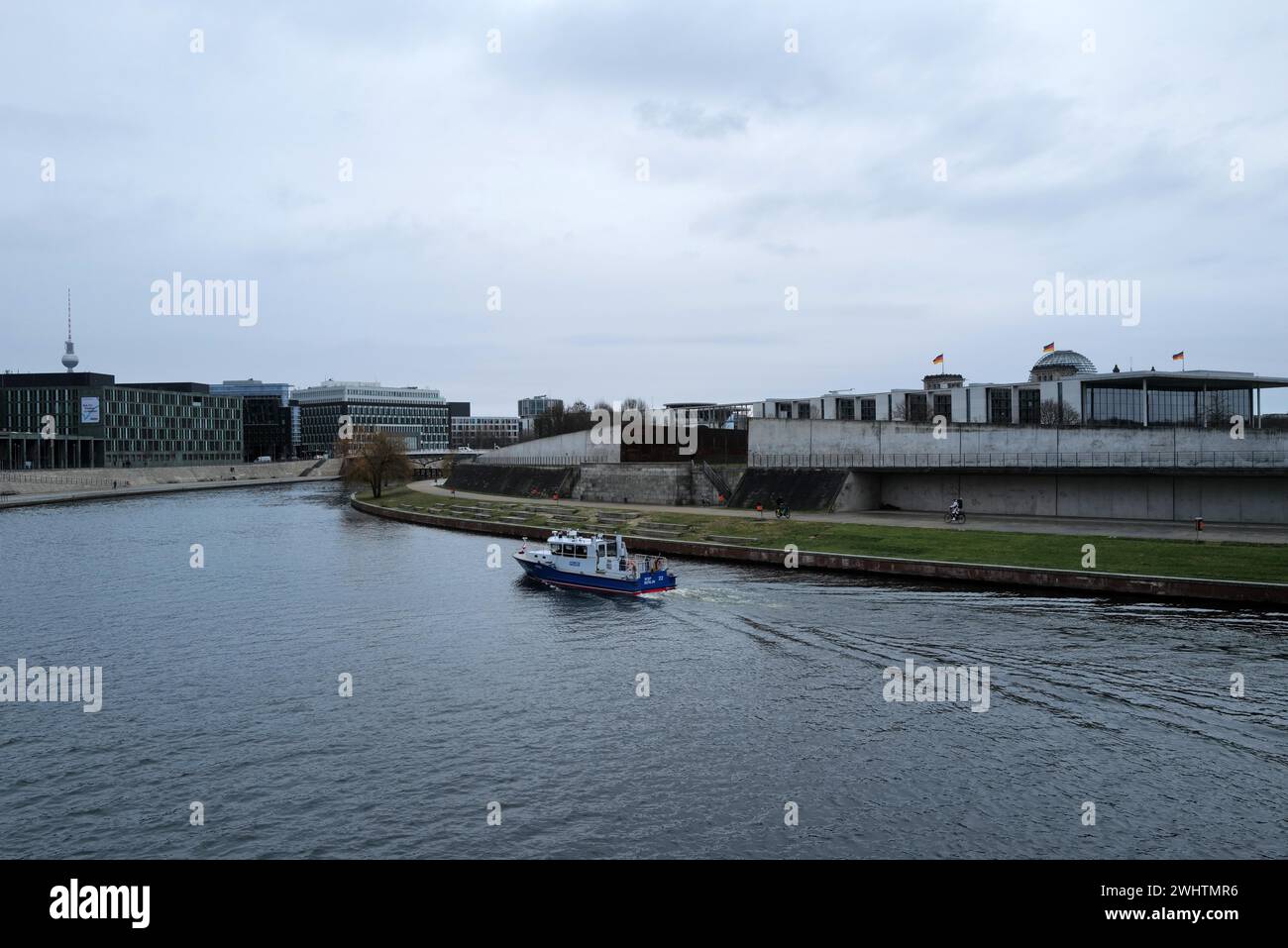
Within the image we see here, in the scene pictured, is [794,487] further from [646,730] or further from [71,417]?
[71,417]

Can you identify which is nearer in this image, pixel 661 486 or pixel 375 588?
pixel 375 588

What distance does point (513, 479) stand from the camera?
347 ft

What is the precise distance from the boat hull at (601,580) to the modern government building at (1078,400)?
39.7 metres

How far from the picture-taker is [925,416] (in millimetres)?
121188

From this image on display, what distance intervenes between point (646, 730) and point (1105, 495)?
4615cm

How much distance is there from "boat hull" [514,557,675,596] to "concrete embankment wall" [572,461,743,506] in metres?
30.6

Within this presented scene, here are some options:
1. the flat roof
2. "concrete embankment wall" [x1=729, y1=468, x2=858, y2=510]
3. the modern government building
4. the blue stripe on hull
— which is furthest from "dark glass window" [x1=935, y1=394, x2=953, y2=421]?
the blue stripe on hull

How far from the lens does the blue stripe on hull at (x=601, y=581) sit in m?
46.7

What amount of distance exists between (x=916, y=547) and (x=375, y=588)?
2933cm

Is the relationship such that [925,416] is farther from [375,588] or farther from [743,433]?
[375,588]

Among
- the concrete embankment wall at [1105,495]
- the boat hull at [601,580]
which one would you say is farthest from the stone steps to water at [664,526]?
the concrete embankment wall at [1105,495]

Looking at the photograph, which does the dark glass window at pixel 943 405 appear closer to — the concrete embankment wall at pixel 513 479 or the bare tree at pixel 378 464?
the concrete embankment wall at pixel 513 479
